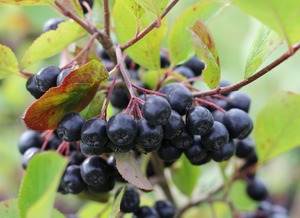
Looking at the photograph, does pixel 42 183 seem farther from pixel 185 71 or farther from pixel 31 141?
pixel 185 71

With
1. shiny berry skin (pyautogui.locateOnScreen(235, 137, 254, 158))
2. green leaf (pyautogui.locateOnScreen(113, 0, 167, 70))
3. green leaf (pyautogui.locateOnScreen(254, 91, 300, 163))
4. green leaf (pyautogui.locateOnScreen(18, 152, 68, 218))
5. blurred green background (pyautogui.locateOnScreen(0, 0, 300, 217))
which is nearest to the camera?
green leaf (pyautogui.locateOnScreen(18, 152, 68, 218))

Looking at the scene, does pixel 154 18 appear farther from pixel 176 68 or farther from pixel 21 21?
pixel 21 21

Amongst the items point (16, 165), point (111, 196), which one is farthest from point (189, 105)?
point (16, 165)

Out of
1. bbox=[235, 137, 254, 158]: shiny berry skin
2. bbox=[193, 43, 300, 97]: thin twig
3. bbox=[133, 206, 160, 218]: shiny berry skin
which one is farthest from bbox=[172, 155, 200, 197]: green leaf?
bbox=[193, 43, 300, 97]: thin twig

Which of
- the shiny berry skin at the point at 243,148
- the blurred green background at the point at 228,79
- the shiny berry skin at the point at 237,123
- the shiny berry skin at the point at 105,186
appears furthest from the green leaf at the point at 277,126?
the blurred green background at the point at 228,79

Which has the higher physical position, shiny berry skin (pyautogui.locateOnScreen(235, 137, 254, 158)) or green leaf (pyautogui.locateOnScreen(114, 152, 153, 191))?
green leaf (pyautogui.locateOnScreen(114, 152, 153, 191))

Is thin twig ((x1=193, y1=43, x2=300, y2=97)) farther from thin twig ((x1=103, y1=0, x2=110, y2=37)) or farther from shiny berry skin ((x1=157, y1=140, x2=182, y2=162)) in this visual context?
thin twig ((x1=103, y1=0, x2=110, y2=37))

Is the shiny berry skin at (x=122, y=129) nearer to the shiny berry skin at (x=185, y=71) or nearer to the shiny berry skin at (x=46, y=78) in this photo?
the shiny berry skin at (x=46, y=78)
